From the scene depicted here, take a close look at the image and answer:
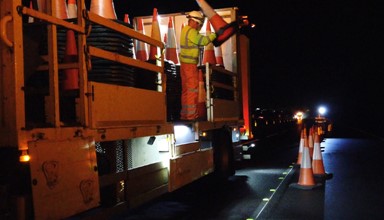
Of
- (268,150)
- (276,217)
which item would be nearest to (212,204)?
(276,217)

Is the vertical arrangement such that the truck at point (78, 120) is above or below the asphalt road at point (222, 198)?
above

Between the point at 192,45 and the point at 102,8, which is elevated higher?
the point at 102,8

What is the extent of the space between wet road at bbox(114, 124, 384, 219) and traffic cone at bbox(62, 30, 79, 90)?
3147 mm

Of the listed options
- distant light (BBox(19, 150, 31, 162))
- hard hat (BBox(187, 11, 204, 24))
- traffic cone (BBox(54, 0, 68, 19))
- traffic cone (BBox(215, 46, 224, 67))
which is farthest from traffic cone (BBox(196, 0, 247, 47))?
distant light (BBox(19, 150, 31, 162))

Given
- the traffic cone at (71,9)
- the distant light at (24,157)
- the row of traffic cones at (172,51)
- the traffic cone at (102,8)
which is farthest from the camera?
the row of traffic cones at (172,51)

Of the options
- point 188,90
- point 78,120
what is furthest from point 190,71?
point 78,120

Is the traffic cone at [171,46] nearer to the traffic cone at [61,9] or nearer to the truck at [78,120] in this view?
the truck at [78,120]

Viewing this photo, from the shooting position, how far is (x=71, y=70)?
4.98 metres

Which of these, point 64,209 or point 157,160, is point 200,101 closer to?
point 157,160

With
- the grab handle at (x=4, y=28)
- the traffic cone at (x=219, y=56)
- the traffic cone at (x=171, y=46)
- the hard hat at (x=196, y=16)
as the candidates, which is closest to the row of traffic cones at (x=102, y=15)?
the traffic cone at (x=171, y=46)

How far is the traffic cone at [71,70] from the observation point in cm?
498

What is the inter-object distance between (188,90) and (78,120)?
363 cm

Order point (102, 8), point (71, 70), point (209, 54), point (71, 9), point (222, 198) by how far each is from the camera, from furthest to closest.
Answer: point (209, 54), point (222, 198), point (102, 8), point (71, 9), point (71, 70)

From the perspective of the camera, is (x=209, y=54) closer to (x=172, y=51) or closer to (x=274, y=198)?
(x=172, y=51)
